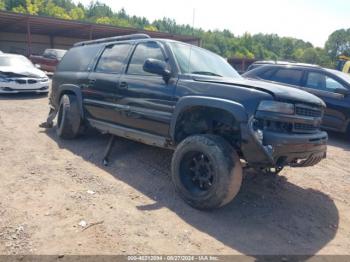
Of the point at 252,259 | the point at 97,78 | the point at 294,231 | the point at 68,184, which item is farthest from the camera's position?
the point at 97,78

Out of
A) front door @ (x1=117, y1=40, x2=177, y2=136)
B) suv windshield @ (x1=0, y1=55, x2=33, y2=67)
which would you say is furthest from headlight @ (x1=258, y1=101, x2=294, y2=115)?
suv windshield @ (x1=0, y1=55, x2=33, y2=67)

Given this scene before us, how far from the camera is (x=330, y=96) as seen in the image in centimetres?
763

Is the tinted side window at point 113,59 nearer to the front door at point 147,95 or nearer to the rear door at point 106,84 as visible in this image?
the rear door at point 106,84

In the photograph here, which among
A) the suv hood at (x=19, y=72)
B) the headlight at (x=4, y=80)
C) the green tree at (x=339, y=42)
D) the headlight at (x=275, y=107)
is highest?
the green tree at (x=339, y=42)

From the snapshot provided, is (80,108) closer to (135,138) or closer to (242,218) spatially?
(135,138)

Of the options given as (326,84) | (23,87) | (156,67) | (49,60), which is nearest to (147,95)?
(156,67)

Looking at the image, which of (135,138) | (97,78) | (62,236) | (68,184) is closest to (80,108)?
(97,78)

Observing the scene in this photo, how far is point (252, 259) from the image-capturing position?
9.78 feet

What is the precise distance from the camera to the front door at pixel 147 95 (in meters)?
4.30

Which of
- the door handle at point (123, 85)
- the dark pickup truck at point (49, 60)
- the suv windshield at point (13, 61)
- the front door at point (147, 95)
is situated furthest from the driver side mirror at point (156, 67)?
the dark pickup truck at point (49, 60)

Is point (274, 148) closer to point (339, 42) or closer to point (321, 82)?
point (321, 82)

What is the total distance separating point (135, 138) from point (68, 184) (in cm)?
112

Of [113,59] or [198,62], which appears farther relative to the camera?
[113,59]

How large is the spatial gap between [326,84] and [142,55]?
4.95 m
